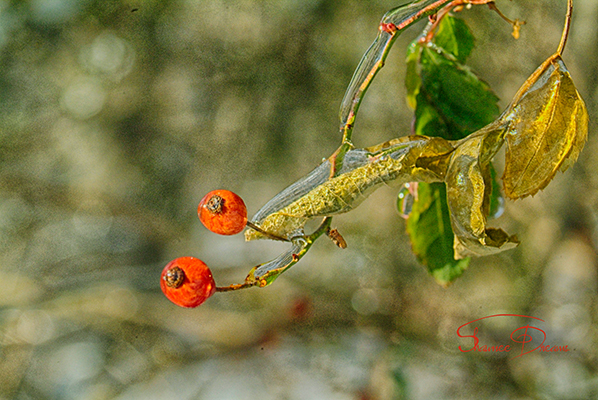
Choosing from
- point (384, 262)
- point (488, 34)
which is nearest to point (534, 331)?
point (384, 262)

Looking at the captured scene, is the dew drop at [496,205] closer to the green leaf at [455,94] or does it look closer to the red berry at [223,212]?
the green leaf at [455,94]

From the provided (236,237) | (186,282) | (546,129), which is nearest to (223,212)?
(186,282)

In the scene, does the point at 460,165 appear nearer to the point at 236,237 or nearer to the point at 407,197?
the point at 407,197

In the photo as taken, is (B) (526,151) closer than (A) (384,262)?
Yes

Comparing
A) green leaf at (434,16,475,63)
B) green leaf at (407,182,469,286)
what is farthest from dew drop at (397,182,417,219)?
green leaf at (434,16,475,63)

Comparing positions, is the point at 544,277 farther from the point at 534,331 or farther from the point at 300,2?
the point at 300,2

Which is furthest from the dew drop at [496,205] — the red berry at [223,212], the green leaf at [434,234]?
the red berry at [223,212]
